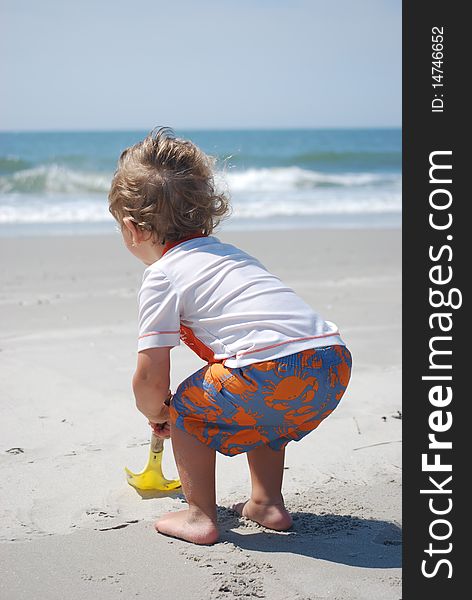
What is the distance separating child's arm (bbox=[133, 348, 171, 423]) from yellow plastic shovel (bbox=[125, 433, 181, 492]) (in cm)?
36

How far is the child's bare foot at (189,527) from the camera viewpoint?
7.73 ft

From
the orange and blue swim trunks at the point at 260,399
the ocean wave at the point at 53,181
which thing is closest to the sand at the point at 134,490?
the orange and blue swim trunks at the point at 260,399

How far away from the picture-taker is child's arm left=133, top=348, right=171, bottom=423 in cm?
230

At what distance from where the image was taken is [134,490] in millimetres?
2738

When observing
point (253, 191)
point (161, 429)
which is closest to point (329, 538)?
point (161, 429)

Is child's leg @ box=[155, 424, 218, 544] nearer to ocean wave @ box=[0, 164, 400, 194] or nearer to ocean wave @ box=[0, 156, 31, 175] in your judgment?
ocean wave @ box=[0, 164, 400, 194]

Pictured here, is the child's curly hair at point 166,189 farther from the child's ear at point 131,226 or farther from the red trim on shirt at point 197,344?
the red trim on shirt at point 197,344

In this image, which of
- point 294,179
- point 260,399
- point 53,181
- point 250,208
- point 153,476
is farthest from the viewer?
point 294,179

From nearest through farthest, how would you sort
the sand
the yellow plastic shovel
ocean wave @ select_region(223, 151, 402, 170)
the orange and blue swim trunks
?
the sand, the orange and blue swim trunks, the yellow plastic shovel, ocean wave @ select_region(223, 151, 402, 170)

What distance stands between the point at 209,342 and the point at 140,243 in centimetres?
36

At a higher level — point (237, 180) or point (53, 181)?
point (237, 180)

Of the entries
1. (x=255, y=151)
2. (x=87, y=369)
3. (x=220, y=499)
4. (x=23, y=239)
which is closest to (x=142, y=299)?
(x=220, y=499)

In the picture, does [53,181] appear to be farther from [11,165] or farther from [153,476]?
[153,476]

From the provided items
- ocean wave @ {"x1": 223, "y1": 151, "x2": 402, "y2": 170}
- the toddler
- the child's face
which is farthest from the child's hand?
ocean wave @ {"x1": 223, "y1": 151, "x2": 402, "y2": 170}
